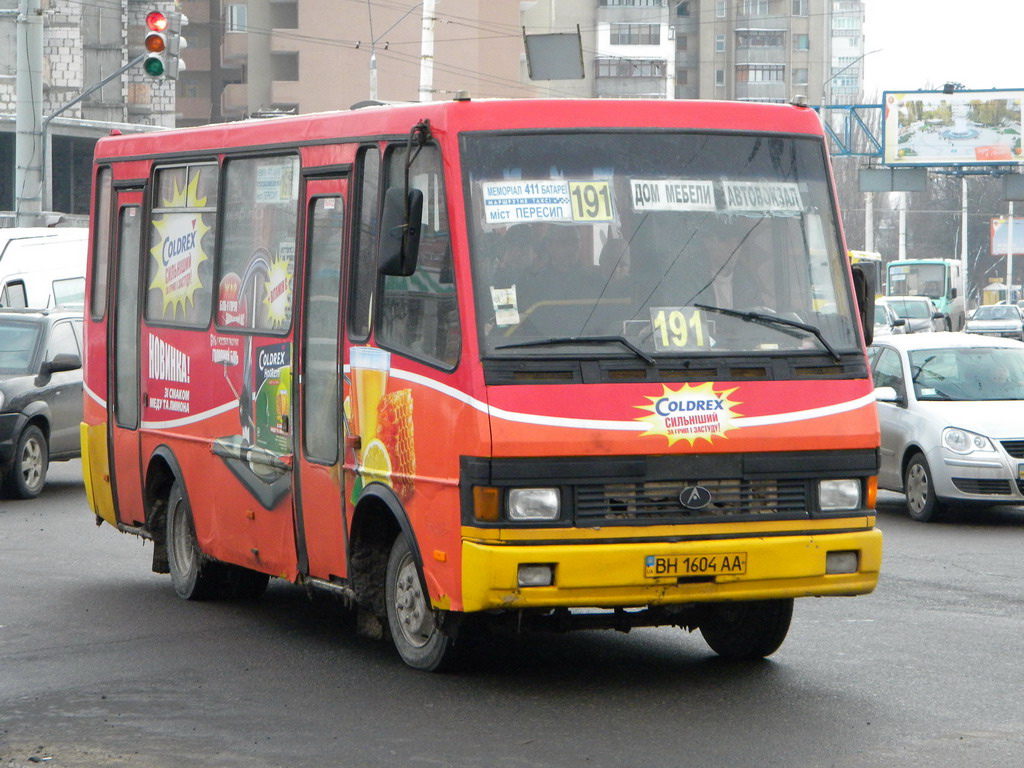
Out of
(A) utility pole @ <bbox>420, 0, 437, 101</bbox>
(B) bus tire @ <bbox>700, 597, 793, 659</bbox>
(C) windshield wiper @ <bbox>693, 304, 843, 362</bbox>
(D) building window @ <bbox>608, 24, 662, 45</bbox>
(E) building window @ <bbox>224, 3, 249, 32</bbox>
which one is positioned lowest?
(B) bus tire @ <bbox>700, 597, 793, 659</bbox>

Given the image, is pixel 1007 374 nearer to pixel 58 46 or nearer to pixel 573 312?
pixel 573 312

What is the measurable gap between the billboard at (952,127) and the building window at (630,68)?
49.4 meters

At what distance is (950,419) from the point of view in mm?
15680

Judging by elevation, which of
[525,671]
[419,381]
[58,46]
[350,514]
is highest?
[58,46]

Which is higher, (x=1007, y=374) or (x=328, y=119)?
(x=328, y=119)

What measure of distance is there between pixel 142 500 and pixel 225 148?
235cm

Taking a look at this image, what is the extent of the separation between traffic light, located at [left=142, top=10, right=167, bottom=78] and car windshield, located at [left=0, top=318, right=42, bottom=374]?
22.6 feet

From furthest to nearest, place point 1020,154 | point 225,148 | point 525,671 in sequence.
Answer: point 1020,154 → point 225,148 → point 525,671

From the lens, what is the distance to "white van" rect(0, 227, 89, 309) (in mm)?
25984

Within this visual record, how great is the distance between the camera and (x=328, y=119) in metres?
9.11

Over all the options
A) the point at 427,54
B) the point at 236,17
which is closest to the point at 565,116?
the point at 427,54

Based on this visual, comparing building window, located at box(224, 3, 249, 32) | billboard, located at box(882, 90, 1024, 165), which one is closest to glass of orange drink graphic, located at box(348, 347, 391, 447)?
billboard, located at box(882, 90, 1024, 165)

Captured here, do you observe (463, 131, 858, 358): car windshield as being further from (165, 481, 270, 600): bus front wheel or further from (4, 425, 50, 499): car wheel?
(4, 425, 50, 499): car wheel

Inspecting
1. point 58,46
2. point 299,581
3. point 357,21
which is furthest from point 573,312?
point 357,21
